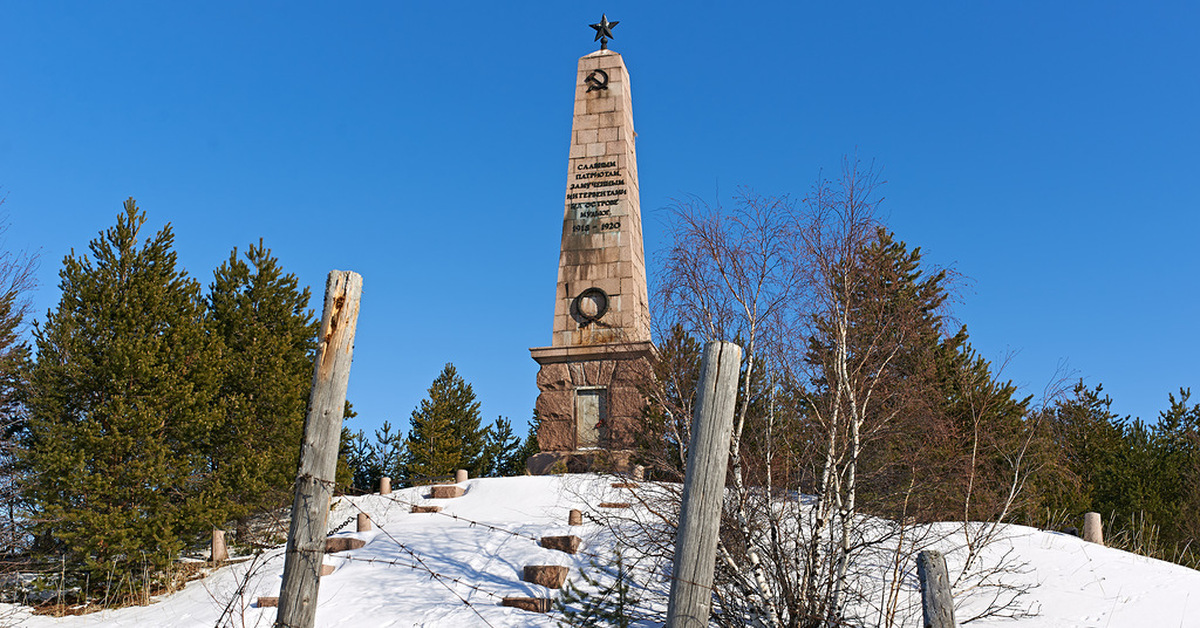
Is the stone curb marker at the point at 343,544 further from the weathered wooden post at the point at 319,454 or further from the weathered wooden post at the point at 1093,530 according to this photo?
the weathered wooden post at the point at 1093,530

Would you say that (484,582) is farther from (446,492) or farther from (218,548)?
(218,548)

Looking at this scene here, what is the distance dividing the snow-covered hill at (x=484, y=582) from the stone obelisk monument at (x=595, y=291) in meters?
3.67

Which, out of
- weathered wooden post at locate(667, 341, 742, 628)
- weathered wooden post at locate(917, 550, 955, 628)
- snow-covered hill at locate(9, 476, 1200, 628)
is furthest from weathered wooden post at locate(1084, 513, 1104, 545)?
weathered wooden post at locate(667, 341, 742, 628)

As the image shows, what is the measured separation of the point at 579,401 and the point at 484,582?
7.35m

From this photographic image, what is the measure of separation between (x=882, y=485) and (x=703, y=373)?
6.07m

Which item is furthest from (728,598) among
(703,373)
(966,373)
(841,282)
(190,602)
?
(966,373)

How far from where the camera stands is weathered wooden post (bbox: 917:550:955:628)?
233 inches

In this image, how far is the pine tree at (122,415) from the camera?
474 inches

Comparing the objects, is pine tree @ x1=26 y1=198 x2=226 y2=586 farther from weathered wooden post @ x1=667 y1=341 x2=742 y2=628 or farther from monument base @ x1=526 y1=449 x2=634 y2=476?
weathered wooden post @ x1=667 y1=341 x2=742 y2=628

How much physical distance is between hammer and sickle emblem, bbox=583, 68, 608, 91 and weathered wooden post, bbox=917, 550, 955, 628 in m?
14.2

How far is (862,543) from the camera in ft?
25.5

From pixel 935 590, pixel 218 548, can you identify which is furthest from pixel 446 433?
pixel 935 590

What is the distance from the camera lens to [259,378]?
15.7 meters

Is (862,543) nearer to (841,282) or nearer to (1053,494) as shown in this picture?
(841,282)
